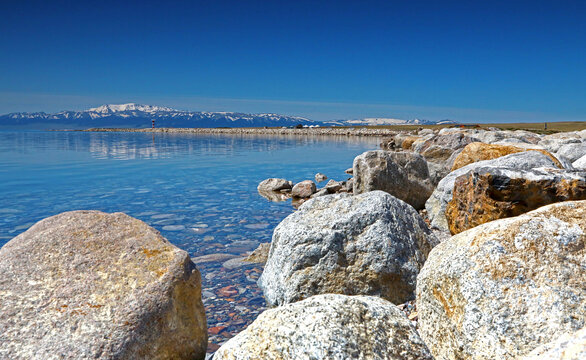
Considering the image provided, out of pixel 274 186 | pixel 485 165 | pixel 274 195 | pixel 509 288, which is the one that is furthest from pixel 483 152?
pixel 274 186

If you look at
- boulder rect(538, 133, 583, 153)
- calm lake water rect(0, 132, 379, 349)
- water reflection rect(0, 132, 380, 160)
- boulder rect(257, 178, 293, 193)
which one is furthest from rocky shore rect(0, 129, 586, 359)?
water reflection rect(0, 132, 380, 160)

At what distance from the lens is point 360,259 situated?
6734 mm

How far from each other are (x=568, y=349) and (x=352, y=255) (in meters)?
4.54

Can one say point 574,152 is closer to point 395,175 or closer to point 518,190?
point 395,175

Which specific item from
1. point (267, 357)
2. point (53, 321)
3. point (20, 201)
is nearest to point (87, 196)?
point (20, 201)

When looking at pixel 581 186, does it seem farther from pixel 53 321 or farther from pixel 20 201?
pixel 20 201

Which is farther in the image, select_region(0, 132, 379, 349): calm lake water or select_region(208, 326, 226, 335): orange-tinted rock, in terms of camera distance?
select_region(0, 132, 379, 349): calm lake water

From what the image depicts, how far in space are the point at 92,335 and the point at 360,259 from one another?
3.97 metres

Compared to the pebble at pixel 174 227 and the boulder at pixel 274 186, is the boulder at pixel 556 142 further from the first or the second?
the pebble at pixel 174 227

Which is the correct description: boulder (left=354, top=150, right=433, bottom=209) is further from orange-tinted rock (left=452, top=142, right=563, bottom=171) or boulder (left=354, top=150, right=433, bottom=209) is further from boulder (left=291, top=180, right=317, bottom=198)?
boulder (left=291, top=180, right=317, bottom=198)

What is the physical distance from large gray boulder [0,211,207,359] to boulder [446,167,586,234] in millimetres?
→ 4914

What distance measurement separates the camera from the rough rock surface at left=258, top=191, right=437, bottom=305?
22.0 feet

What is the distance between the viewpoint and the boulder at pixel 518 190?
22.0 feet

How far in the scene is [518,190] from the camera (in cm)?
690
